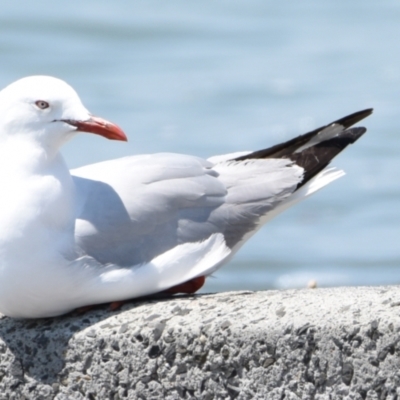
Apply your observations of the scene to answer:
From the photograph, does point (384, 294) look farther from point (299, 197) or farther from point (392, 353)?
point (299, 197)

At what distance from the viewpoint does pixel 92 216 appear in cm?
338

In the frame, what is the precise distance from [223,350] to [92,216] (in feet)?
2.56

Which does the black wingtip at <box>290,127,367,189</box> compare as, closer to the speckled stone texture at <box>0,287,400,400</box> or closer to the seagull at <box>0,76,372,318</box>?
the seagull at <box>0,76,372,318</box>

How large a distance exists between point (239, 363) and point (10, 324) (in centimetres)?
88

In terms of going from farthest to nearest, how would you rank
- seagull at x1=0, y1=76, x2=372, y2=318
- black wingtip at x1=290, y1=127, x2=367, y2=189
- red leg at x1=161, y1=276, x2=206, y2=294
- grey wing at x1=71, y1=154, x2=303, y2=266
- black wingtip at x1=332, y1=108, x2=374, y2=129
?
black wingtip at x1=332, y1=108, x2=374, y2=129
black wingtip at x1=290, y1=127, x2=367, y2=189
red leg at x1=161, y1=276, x2=206, y2=294
grey wing at x1=71, y1=154, x2=303, y2=266
seagull at x1=0, y1=76, x2=372, y2=318

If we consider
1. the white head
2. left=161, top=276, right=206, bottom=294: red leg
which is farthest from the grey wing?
the white head

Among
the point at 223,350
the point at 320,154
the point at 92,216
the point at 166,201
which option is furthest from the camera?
the point at 320,154

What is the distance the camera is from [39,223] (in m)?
3.25

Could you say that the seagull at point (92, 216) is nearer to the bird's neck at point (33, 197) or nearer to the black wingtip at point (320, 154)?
the bird's neck at point (33, 197)

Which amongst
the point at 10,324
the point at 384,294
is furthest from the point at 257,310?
the point at 10,324

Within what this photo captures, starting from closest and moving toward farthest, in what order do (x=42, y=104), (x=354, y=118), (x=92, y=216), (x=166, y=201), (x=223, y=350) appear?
(x=223, y=350)
(x=42, y=104)
(x=92, y=216)
(x=166, y=201)
(x=354, y=118)

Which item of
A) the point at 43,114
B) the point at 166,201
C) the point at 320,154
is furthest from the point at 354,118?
the point at 43,114

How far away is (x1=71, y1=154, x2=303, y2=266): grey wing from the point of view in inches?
134

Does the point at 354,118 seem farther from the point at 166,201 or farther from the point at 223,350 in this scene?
the point at 223,350
